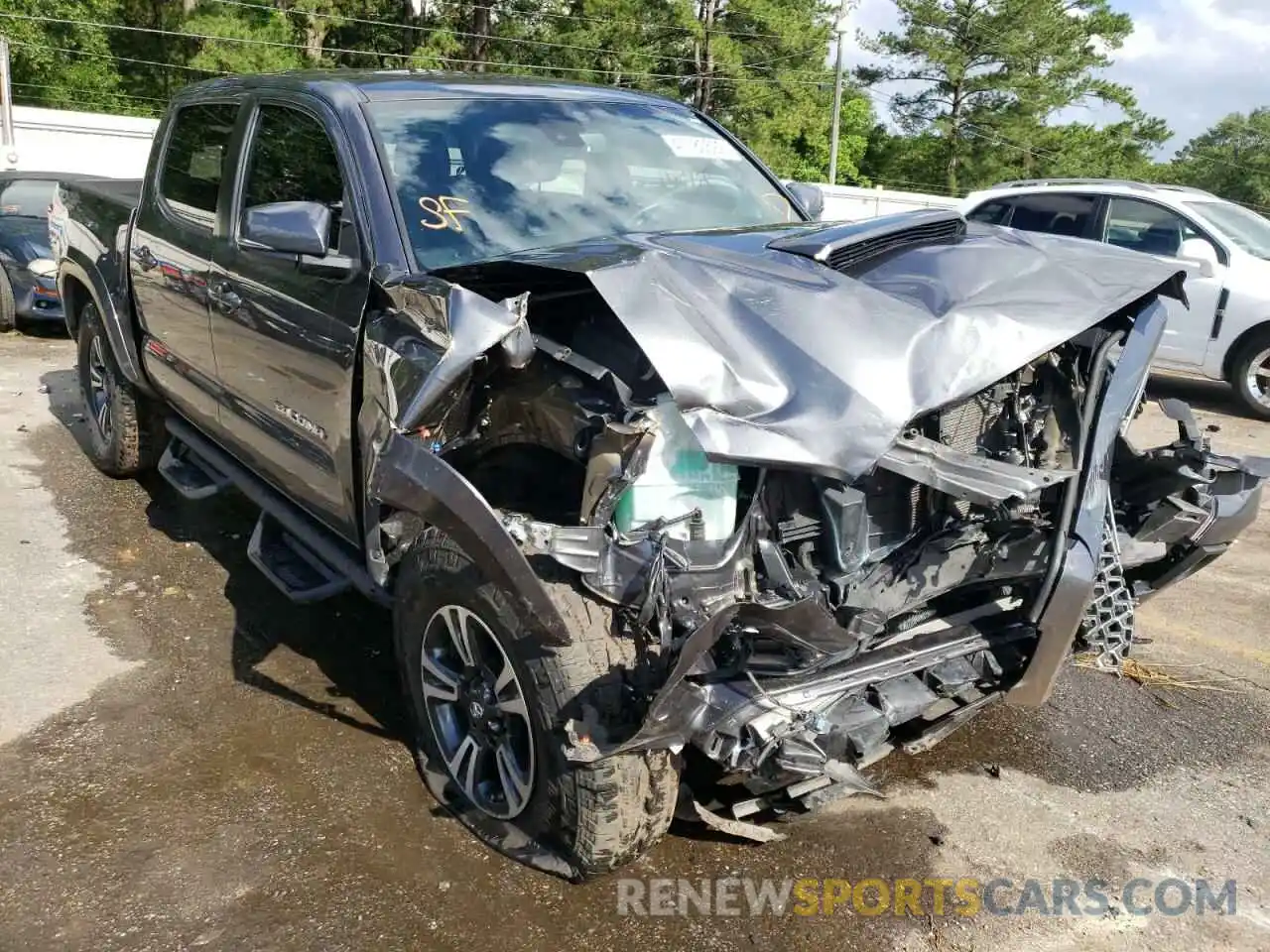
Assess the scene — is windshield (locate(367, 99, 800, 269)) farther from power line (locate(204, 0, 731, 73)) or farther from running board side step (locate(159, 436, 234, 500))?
power line (locate(204, 0, 731, 73))

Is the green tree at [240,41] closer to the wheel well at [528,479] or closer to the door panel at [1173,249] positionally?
the door panel at [1173,249]

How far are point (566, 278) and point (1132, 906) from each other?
2.28 m

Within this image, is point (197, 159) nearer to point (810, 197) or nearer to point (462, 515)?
point (810, 197)

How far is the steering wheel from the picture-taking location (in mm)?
3703

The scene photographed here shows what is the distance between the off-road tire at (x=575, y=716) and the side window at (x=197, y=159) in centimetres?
243

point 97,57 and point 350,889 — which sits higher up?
point 97,57

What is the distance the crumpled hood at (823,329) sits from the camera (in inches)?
90.1

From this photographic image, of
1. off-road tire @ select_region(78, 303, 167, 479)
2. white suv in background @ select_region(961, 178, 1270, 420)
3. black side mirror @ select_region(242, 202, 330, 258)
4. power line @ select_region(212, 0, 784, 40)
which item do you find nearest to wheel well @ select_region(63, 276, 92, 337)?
off-road tire @ select_region(78, 303, 167, 479)

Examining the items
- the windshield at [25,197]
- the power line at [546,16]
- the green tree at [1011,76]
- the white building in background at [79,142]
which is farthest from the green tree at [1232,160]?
the windshield at [25,197]

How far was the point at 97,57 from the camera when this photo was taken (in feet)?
119

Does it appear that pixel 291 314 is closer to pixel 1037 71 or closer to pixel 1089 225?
pixel 1089 225

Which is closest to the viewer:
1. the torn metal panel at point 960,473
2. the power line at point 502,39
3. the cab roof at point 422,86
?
the torn metal panel at point 960,473

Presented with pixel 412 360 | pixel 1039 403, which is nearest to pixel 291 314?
pixel 412 360

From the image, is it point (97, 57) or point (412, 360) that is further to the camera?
point (97, 57)
